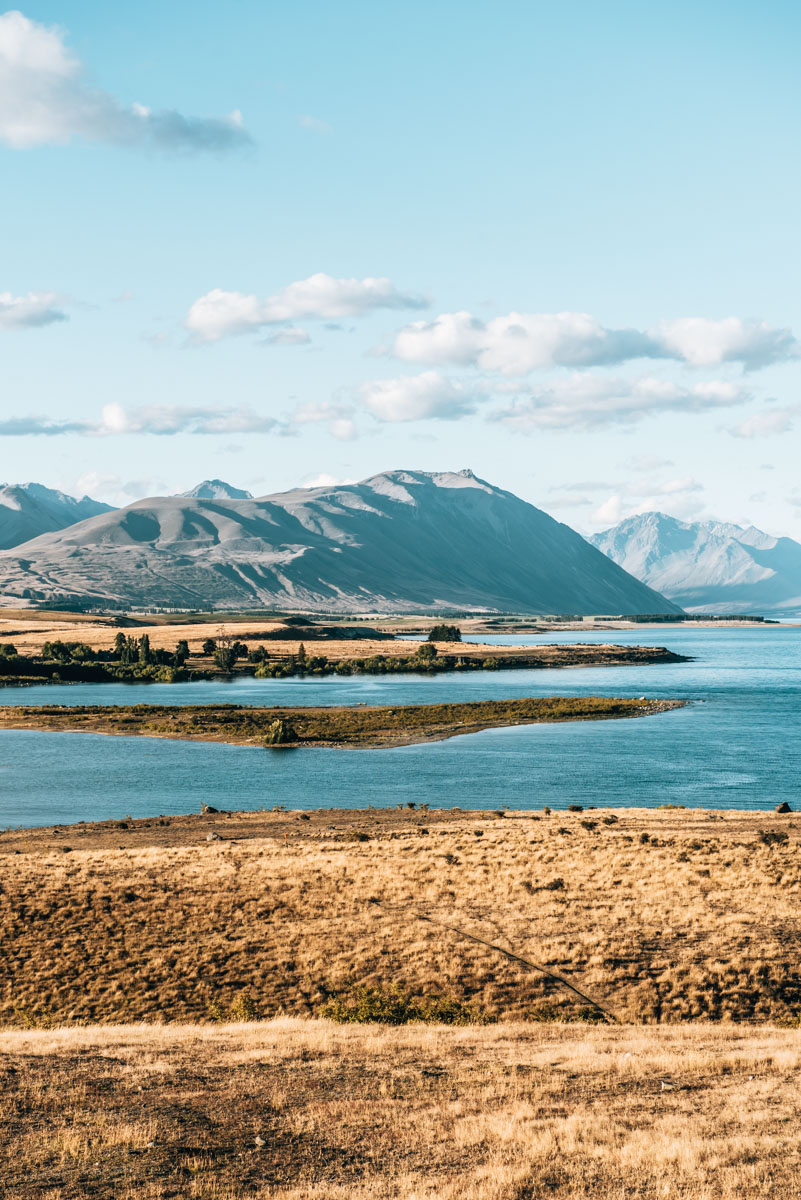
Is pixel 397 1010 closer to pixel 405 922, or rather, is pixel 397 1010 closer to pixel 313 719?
pixel 405 922

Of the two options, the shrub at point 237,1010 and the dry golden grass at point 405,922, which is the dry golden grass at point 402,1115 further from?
the dry golden grass at point 405,922

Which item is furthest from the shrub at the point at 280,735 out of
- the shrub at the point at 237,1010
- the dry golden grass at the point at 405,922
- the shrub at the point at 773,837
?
the shrub at the point at 237,1010

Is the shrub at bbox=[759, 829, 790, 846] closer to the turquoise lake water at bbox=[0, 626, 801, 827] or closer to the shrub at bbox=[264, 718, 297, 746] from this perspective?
the turquoise lake water at bbox=[0, 626, 801, 827]

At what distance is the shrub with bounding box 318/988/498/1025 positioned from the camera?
29.7 m

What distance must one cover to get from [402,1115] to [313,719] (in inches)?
4064

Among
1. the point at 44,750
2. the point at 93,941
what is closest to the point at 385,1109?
the point at 93,941

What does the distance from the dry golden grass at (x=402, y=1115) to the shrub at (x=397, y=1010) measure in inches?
112

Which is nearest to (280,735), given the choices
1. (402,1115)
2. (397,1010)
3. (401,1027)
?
(397,1010)

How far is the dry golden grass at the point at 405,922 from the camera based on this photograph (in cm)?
3162

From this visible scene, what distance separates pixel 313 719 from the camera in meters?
122

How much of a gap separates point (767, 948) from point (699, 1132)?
1709 cm

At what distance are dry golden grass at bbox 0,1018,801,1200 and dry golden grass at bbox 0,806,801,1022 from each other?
4.59 metres

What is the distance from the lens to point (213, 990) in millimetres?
32781

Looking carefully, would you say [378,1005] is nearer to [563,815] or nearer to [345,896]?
[345,896]
